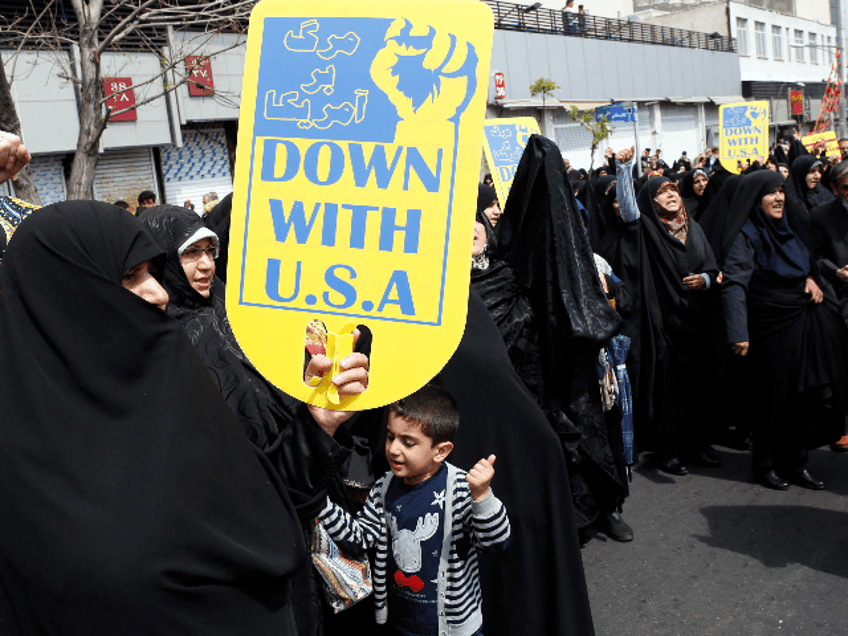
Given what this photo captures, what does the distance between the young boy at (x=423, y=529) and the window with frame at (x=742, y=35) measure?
44100 mm

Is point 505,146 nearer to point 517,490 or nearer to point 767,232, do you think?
point 767,232

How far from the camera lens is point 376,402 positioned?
63.5 inches

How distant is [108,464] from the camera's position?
1350 mm

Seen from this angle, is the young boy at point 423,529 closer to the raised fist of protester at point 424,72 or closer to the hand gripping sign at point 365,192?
the hand gripping sign at point 365,192

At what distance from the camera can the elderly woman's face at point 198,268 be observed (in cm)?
260

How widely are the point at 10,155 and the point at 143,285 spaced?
2.12 feet

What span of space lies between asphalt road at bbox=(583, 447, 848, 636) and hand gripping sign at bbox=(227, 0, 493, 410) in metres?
2.29

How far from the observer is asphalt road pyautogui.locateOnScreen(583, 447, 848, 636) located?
3328 millimetres

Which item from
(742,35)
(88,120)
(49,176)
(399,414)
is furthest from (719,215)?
(742,35)

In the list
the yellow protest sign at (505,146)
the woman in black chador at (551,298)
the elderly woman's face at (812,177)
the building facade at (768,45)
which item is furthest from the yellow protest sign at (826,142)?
the building facade at (768,45)

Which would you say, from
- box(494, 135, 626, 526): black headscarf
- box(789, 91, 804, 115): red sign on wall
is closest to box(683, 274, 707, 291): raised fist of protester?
box(494, 135, 626, 526): black headscarf

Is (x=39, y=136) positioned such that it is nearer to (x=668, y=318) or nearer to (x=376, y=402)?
(x=668, y=318)

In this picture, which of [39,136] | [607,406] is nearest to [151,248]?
[607,406]

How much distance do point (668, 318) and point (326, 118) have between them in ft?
12.6
